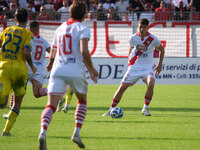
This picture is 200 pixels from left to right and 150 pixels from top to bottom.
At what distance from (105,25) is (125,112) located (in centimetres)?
985

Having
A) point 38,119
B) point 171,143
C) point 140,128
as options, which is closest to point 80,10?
point 171,143

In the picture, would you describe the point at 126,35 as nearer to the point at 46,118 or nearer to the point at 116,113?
the point at 116,113

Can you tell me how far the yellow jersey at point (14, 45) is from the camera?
23.7 ft

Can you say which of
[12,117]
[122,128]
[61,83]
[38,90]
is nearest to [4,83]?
[12,117]

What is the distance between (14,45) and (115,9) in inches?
608

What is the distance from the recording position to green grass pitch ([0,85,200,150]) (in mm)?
6680

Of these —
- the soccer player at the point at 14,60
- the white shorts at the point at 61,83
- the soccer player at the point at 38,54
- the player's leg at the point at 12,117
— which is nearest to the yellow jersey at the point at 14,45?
the soccer player at the point at 14,60

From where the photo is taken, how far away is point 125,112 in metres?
10.9

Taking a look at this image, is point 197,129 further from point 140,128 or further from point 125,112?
point 125,112

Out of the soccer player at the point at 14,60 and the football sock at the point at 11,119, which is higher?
the soccer player at the point at 14,60

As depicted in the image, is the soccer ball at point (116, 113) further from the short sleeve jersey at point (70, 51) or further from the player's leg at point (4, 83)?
the short sleeve jersey at point (70, 51)

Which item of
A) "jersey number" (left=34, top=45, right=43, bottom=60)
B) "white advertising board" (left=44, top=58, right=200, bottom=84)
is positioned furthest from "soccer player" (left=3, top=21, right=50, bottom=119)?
"white advertising board" (left=44, top=58, right=200, bottom=84)

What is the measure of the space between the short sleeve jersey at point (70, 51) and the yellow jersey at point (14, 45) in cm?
125

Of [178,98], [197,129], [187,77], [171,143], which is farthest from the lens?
[187,77]
